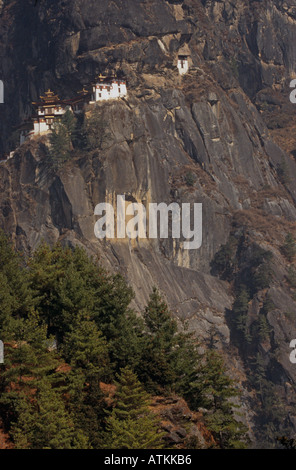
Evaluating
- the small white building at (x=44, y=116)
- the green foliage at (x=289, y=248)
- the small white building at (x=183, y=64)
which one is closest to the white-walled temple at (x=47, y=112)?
the small white building at (x=44, y=116)

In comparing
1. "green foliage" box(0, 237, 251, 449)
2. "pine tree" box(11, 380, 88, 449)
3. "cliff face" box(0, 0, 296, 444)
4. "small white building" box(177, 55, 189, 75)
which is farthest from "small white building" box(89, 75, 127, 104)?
"pine tree" box(11, 380, 88, 449)

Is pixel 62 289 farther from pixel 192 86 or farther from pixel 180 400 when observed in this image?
pixel 192 86

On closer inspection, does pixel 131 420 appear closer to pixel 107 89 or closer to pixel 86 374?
pixel 86 374

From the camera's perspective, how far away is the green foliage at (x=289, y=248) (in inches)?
4560

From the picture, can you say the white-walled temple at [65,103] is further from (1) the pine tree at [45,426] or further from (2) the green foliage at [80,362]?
(1) the pine tree at [45,426]

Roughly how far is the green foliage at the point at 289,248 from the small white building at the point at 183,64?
23911 mm

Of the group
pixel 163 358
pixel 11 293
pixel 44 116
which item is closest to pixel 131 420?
pixel 163 358

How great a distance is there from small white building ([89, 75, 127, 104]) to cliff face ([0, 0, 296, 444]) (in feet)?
4.21

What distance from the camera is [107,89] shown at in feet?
367

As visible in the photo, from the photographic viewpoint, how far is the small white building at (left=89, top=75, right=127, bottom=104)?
111 meters

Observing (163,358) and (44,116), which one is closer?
(163,358)

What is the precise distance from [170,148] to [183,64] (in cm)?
1295
